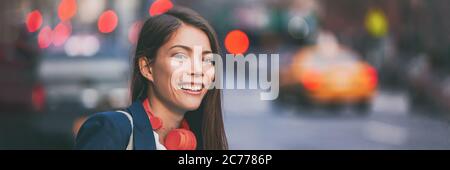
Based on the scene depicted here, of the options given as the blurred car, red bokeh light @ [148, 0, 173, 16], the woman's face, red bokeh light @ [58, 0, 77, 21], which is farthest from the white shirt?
the blurred car

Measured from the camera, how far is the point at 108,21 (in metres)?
8.01

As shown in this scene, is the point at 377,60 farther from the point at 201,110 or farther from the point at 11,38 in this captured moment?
the point at 201,110

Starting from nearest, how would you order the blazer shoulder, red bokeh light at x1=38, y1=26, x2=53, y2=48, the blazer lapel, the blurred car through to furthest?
the blazer shoulder → the blazer lapel → red bokeh light at x1=38, y1=26, x2=53, y2=48 → the blurred car

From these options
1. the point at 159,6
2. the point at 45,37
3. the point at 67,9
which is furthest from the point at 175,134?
the point at 45,37

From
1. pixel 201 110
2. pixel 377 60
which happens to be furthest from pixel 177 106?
pixel 377 60

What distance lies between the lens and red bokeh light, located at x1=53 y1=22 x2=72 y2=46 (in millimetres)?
8129

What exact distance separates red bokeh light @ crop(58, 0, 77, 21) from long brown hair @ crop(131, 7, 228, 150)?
138 inches

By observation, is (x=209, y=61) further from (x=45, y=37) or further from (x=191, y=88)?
(x=45, y=37)

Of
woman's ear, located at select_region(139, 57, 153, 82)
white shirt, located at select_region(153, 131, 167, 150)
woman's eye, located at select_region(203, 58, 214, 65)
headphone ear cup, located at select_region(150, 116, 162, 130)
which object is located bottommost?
white shirt, located at select_region(153, 131, 167, 150)

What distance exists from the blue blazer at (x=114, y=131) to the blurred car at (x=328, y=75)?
694cm

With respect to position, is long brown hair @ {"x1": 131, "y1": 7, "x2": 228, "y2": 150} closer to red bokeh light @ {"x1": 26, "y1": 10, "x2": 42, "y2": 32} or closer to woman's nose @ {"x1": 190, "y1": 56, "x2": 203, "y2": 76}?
woman's nose @ {"x1": 190, "y1": 56, "x2": 203, "y2": 76}

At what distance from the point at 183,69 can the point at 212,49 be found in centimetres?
18
